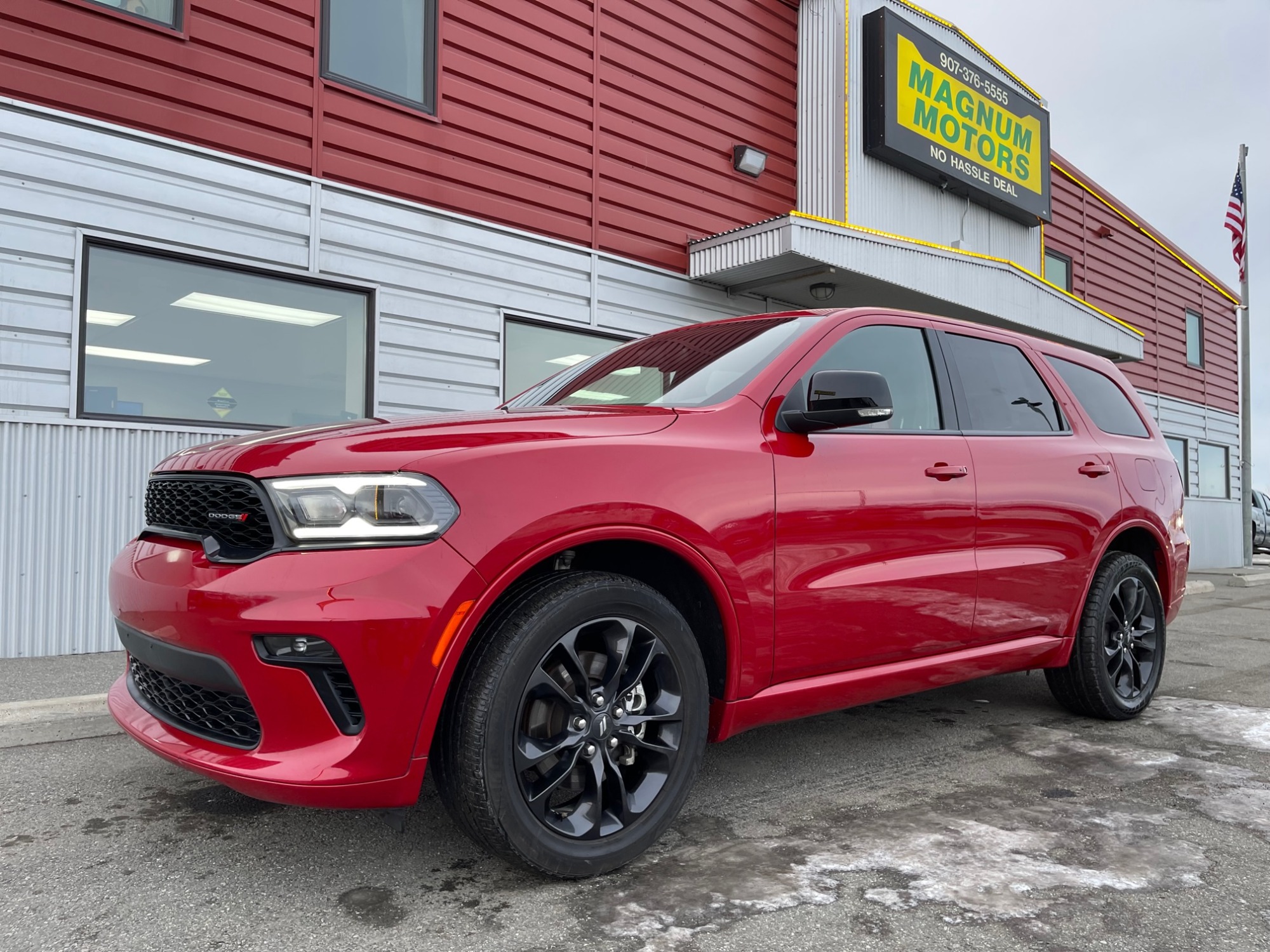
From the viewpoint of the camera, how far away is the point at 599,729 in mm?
2416

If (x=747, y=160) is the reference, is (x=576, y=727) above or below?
below

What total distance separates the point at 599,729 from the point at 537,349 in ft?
20.3

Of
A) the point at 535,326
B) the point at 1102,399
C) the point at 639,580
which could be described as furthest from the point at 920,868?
the point at 535,326

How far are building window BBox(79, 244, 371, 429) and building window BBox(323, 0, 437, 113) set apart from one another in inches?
68.0

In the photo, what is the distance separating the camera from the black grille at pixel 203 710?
7.30 feet

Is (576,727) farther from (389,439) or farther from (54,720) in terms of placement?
(54,720)

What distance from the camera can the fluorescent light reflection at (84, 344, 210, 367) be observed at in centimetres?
579

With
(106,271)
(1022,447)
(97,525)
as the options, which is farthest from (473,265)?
(1022,447)

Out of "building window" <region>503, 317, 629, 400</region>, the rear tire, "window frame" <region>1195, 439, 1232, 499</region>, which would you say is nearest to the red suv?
the rear tire

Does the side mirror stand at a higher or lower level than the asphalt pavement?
higher

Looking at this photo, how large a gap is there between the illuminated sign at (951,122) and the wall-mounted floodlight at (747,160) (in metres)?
1.69

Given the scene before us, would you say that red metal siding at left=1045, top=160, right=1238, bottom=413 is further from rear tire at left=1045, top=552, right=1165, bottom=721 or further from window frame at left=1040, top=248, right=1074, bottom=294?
rear tire at left=1045, top=552, right=1165, bottom=721

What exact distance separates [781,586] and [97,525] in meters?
4.89

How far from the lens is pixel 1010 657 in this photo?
3686mm
